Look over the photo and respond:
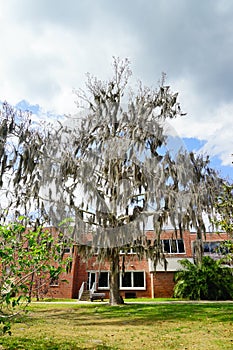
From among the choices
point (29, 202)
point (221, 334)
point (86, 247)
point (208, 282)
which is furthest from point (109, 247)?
point (208, 282)

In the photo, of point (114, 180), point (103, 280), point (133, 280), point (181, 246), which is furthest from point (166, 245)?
point (114, 180)

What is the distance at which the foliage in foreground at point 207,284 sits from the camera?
15.9 meters

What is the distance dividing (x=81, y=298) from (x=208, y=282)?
8.11 metres

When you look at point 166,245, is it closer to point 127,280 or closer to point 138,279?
point 138,279

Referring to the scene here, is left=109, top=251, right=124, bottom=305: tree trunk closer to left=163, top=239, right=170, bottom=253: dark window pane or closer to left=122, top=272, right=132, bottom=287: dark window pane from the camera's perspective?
left=122, top=272, right=132, bottom=287: dark window pane

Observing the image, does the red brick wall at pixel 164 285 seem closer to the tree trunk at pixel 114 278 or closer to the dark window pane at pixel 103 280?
the dark window pane at pixel 103 280

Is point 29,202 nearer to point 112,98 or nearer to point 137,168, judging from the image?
point 137,168

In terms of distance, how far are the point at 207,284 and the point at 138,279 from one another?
529 centimetres

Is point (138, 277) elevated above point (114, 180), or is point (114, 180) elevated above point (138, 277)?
point (114, 180)

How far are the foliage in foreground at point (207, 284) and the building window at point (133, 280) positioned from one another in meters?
3.33

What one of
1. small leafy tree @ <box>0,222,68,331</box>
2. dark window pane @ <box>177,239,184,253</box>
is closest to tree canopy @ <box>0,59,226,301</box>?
small leafy tree @ <box>0,222,68,331</box>

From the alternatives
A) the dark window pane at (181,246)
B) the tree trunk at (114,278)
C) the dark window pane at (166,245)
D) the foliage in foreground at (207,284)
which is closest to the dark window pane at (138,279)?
the dark window pane at (166,245)

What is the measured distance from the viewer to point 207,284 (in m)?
15.9

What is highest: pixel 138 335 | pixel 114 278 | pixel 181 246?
pixel 181 246
